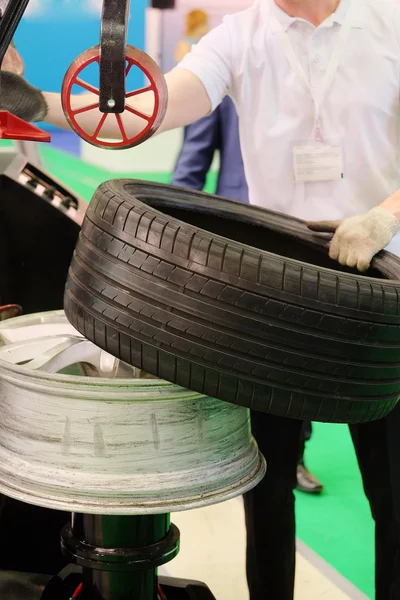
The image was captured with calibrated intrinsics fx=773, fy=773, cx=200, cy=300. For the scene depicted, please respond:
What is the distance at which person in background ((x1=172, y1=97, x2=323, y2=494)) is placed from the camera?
2.82 metres

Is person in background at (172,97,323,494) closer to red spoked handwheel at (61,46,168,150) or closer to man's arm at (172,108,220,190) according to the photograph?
man's arm at (172,108,220,190)

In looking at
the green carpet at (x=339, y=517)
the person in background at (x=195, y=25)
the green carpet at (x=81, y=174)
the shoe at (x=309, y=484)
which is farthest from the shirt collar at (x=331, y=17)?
the green carpet at (x=81, y=174)

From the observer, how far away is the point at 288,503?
1.67 metres

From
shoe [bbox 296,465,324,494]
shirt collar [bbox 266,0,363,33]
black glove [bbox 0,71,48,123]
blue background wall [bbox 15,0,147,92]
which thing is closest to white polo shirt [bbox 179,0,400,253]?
shirt collar [bbox 266,0,363,33]

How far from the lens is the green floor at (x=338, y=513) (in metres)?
2.31

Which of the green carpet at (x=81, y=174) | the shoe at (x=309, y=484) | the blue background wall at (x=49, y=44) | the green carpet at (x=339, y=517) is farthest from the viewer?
the green carpet at (x=81, y=174)

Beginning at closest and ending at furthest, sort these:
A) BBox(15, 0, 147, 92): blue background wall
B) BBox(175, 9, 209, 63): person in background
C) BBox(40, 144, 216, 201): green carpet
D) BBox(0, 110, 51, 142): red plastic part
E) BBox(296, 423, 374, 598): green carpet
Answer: BBox(0, 110, 51, 142): red plastic part < BBox(296, 423, 374, 598): green carpet < BBox(175, 9, 209, 63): person in background < BBox(15, 0, 147, 92): blue background wall < BBox(40, 144, 216, 201): green carpet

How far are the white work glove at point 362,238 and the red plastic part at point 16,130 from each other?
0.55 meters

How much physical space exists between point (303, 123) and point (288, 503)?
82 centimetres

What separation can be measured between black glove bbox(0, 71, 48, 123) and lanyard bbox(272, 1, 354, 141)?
526mm

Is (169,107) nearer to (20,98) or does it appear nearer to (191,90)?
(191,90)

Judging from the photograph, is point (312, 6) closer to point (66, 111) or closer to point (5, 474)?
point (66, 111)

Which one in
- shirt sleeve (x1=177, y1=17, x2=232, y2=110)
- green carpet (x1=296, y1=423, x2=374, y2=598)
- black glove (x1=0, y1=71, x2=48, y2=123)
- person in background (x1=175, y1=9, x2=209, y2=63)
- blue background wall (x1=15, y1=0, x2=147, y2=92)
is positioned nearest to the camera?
black glove (x1=0, y1=71, x2=48, y2=123)

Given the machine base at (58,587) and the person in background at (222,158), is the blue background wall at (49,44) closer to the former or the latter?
the person in background at (222,158)
